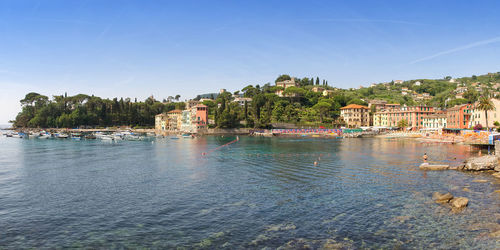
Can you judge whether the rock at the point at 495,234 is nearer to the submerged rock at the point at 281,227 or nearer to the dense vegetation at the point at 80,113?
the submerged rock at the point at 281,227

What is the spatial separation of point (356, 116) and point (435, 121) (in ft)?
124

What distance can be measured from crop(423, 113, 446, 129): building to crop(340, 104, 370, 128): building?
32.3 meters

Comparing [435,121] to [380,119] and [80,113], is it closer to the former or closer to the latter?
[380,119]

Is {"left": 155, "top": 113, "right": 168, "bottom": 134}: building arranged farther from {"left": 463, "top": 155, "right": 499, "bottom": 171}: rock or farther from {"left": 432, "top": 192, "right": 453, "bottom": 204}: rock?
{"left": 432, "top": 192, "right": 453, "bottom": 204}: rock

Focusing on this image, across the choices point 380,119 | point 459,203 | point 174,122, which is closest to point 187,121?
point 174,122

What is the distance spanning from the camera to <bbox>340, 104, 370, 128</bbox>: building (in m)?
158

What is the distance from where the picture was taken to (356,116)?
→ 158m

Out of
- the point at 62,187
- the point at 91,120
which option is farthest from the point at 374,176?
the point at 91,120

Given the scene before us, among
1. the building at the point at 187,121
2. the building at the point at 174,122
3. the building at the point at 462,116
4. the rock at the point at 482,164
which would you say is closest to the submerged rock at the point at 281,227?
the rock at the point at 482,164

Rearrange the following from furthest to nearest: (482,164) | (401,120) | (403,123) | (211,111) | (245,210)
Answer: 1. (211,111)
2. (401,120)
3. (403,123)
4. (482,164)
5. (245,210)

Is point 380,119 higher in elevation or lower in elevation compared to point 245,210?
higher

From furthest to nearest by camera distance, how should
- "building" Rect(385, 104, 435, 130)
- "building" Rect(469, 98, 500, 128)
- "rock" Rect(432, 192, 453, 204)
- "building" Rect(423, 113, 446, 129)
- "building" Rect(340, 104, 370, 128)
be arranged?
"building" Rect(340, 104, 370, 128)
"building" Rect(385, 104, 435, 130)
"building" Rect(423, 113, 446, 129)
"building" Rect(469, 98, 500, 128)
"rock" Rect(432, 192, 453, 204)

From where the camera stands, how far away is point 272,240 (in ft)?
52.7

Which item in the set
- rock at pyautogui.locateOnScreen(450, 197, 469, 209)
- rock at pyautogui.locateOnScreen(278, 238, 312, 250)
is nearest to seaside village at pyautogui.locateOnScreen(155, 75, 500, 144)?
rock at pyautogui.locateOnScreen(450, 197, 469, 209)
